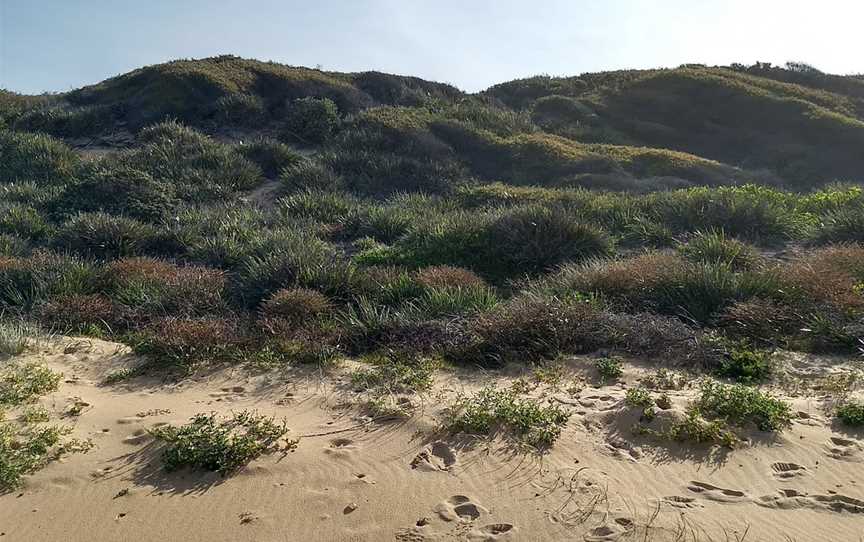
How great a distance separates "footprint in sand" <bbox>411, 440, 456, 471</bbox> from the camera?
419cm

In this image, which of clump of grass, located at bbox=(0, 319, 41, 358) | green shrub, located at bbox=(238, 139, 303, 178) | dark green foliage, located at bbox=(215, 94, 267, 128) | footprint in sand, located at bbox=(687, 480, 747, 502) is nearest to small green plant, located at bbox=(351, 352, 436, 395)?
footprint in sand, located at bbox=(687, 480, 747, 502)

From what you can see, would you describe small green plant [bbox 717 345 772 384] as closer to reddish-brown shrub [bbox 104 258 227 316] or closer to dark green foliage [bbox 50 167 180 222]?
reddish-brown shrub [bbox 104 258 227 316]

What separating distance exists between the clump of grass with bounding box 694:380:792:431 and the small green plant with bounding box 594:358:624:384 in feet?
2.41

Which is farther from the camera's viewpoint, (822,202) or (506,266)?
(822,202)

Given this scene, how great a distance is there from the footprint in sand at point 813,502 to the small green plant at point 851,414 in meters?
0.93

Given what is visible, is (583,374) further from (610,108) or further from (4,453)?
(610,108)

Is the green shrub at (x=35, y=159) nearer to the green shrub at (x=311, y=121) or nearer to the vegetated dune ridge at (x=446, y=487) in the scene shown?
the green shrub at (x=311, y=121)

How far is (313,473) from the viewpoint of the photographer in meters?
4.16

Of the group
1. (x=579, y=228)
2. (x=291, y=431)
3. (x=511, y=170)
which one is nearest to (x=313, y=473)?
(x=291, y=431)

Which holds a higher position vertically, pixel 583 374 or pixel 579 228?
pixel 579 228

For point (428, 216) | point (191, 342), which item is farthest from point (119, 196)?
point (191, 342)

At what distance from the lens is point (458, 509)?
378 centimetres

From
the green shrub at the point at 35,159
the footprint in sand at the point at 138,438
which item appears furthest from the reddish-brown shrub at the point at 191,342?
the green shrub at the point at 35,159

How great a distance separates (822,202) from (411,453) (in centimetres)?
986
